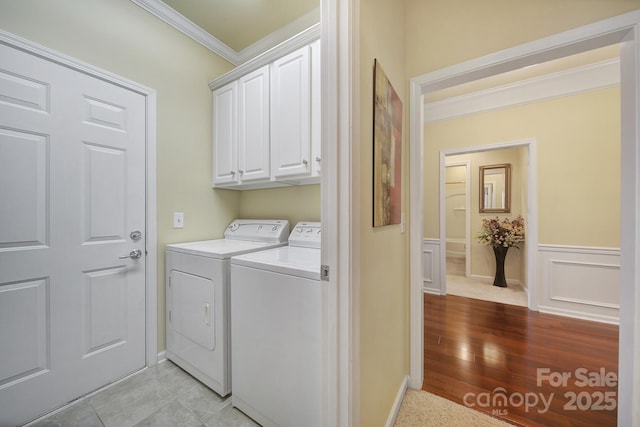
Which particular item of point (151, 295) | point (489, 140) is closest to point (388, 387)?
point (151, 295)

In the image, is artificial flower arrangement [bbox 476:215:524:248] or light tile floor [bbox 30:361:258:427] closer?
light tile floor [bbox 30:361:258:427]

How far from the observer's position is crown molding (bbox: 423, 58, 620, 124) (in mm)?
2488

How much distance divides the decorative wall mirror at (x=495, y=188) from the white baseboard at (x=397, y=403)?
3.65 meters

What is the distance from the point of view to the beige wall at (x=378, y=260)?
0.99m

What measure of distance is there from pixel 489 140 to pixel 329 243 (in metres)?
3.29

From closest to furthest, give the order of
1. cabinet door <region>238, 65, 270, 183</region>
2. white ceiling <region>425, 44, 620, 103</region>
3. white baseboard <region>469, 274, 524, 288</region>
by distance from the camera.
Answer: cabinet door <region>238, 65, 270, 183</region> < white ceiling <region>425, 44, 620, 103</region> < white baseboard <region>469, 274, 524, 288</region>

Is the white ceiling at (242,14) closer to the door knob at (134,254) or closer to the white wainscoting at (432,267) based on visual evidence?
the door knob at (134,254)

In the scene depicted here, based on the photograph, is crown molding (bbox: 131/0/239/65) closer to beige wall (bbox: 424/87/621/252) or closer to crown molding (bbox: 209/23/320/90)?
crown molding (bbox: 209/23/320/90)

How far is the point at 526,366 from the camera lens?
5.90 feet

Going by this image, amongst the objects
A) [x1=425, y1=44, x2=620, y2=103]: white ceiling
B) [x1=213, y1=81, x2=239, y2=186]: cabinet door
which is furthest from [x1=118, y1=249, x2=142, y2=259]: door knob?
[x1=425, y1=44, x2=620, y2=103]: white ceiling

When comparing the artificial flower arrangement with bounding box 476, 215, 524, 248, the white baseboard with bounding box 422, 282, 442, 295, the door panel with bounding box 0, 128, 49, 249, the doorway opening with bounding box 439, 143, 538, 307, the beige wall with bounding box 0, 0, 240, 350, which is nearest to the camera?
the door panel with bounding box 0, 128, 49, 249

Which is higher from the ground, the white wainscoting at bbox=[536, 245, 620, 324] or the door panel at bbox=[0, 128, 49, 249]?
the door panel at bbox=[0, 128, 49, 249]

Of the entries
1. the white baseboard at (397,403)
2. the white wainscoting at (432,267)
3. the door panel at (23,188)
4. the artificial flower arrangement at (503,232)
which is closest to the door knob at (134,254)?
the door panel at (23,188)

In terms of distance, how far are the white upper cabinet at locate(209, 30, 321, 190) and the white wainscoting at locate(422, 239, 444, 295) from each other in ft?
7.91
